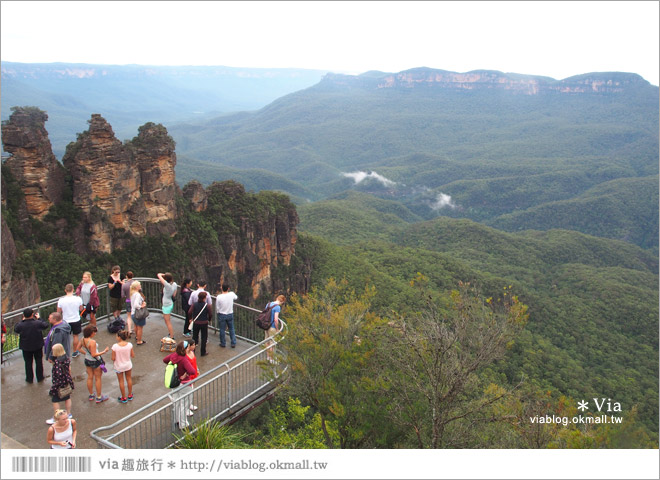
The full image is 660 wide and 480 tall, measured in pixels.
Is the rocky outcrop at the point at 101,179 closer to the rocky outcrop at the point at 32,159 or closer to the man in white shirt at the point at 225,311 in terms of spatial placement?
the rocky outcrop at the point at 32,159

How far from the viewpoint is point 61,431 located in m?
9.45

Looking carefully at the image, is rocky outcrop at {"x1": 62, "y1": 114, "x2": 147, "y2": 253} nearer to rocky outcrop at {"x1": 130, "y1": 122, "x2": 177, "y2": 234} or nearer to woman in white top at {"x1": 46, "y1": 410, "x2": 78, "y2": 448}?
rocky outcrop at {"x1": 130, "y1": 122, "x2": 177, "y2": 234}

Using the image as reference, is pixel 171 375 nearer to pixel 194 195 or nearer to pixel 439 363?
pixel 439 363

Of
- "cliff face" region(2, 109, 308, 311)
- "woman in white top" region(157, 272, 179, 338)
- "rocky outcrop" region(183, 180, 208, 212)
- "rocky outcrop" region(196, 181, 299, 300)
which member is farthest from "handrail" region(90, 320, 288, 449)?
"rocky outcrop" region(183, 180, 208, 212)

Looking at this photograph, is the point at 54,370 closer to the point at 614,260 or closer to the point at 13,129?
the point at 13,129

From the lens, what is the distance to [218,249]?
41.2m

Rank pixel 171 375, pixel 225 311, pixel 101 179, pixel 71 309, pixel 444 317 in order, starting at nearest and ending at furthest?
pixel 171 375
pixel 71 309
pixel 225 311
pixel 444 317
pixel 101 179

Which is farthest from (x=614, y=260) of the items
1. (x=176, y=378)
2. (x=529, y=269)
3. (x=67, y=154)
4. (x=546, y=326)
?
(x=176, y=378)

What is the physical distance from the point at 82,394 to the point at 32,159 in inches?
892

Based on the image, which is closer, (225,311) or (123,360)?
(123,360)

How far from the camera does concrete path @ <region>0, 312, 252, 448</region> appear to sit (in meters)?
10.5

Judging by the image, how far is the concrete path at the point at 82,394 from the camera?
10.5 meters

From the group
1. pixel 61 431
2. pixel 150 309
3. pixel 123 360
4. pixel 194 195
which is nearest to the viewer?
pixel 61 431

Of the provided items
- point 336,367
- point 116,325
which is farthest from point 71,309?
point 336,367
